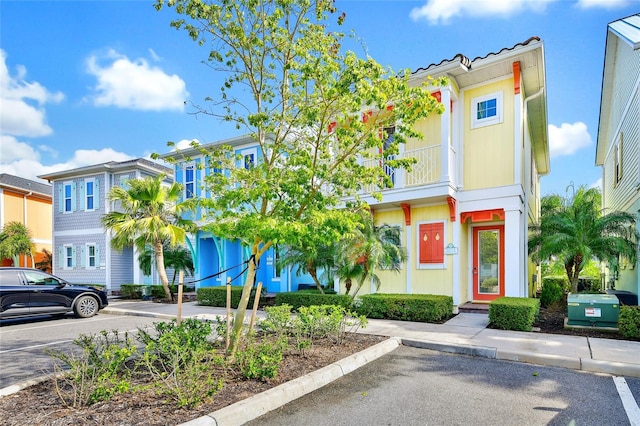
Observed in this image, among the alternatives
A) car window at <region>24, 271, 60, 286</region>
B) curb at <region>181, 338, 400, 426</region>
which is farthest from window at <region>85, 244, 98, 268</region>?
curb at <region>181, 338, 400, 426</region>

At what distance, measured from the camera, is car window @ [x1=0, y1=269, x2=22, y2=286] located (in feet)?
34.1

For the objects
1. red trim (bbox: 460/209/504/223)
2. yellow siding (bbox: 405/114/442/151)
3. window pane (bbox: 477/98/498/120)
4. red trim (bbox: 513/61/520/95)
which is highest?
red trim (bbox: 513/61/520/95)

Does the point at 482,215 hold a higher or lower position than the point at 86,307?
higher

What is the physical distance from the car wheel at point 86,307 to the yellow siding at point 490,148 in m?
11.9

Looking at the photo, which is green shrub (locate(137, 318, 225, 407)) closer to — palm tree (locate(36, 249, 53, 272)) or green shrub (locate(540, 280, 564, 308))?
green shrub (locate(540, 280, 564, 308))

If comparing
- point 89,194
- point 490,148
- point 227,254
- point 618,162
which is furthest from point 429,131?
point 89,194

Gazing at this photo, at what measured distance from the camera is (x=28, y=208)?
26.0 meters

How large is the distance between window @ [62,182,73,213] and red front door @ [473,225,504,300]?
69.7ft

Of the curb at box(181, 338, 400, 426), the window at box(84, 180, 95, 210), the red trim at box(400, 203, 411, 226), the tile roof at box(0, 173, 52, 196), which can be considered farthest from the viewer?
the tile roof at box(0, 173, 52, 196)

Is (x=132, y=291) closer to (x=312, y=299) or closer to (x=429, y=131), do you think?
(x=312, y=299)

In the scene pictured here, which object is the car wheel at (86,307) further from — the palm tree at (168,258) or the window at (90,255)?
the window at (90,255)

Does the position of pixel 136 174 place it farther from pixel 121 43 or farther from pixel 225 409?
pixel 225 409

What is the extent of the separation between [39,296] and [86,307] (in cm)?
134

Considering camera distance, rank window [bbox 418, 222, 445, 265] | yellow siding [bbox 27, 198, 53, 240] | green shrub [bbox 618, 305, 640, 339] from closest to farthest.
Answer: green shrub [bbox 618, 305, 640, 339] < window [bbox 418, 222, 445, 265] < yellow siding [bbox 27, 198, 53, 240]
